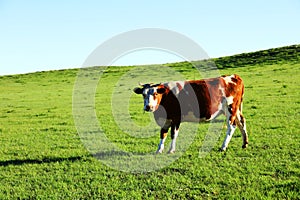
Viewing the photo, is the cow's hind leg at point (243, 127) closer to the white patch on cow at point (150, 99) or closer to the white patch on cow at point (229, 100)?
the white patch on cow at point (229, 100)

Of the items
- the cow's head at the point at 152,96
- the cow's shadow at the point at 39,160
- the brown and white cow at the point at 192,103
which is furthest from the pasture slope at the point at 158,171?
the cow's head at the point at 152,96

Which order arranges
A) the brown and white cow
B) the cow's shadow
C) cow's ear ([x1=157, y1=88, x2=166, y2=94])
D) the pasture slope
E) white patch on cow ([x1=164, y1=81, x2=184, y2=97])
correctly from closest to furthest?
the pasture slope → cow's ear ([x1=157, y1=88, x2=166, y2=94]) → the cow's shadow → the brown and white cow → white patch on cow ([x1=164, y1=81, x2=184, y2=97])

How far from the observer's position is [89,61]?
337 inches

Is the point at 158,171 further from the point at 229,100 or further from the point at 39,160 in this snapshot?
the point at 39,160

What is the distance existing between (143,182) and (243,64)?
45.5 metres

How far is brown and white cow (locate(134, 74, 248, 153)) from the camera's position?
9.45 metres

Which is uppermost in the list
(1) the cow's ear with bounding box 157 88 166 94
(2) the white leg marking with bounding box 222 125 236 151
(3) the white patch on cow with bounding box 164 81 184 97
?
A: (1) the cow's ear with bounding box 157 88 166 94

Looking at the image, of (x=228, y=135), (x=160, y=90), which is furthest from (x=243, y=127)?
(x=160, y=90)

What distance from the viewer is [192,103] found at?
9.51m

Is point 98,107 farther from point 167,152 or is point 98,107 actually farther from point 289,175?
point 289,175

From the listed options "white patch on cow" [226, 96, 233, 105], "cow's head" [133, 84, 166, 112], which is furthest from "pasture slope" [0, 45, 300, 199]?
"cow's head" [133, 84, 166, 112]

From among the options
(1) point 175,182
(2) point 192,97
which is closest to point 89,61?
(2) point 192,97

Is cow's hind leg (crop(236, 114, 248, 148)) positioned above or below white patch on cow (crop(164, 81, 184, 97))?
below

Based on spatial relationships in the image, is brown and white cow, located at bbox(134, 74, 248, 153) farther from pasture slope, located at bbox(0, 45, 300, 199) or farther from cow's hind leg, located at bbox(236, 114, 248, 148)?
pasture slope, located at bbox(0, 45, 300, 199)
